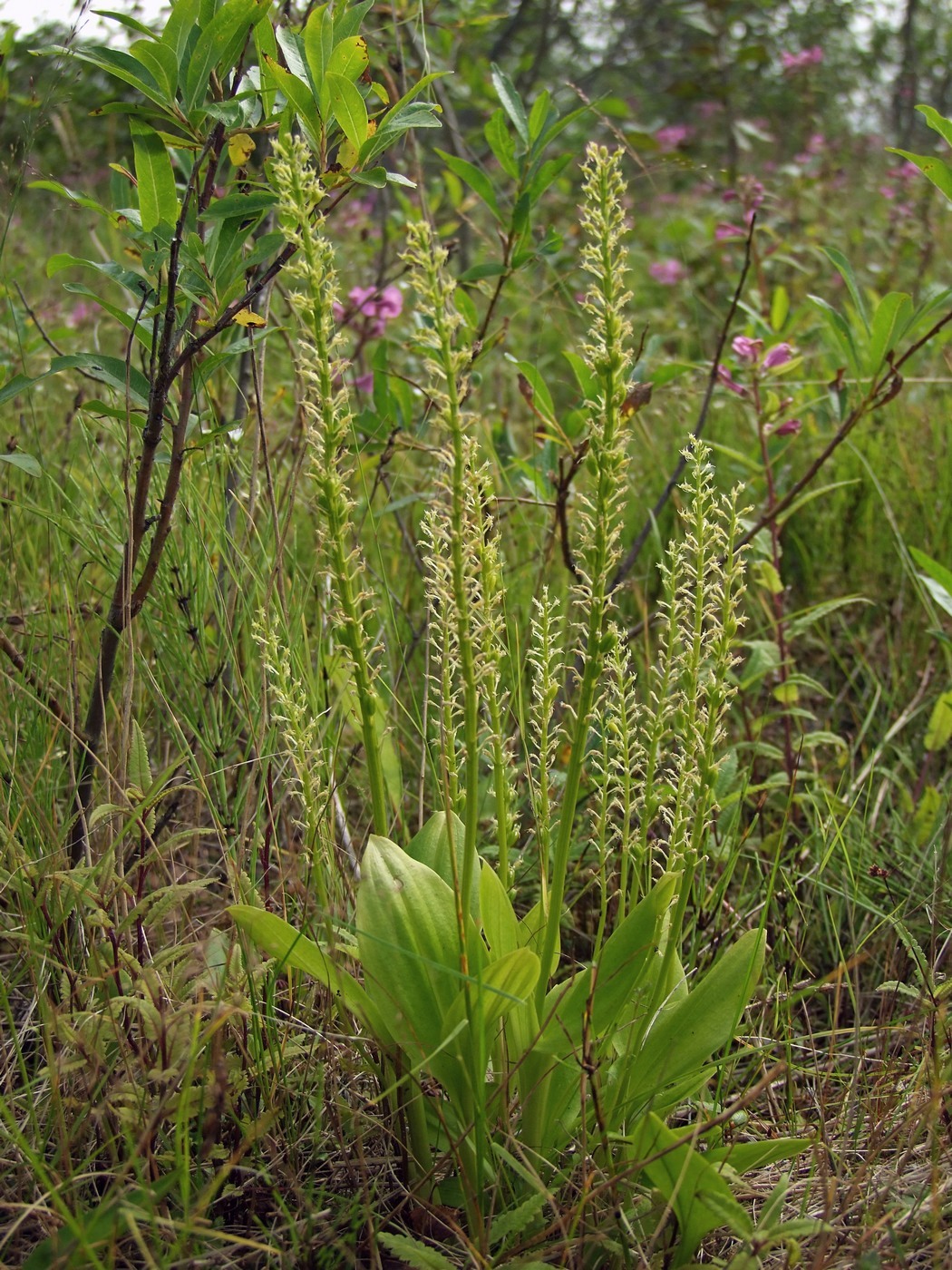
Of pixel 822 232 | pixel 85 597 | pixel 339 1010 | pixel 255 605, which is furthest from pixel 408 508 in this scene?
pixel 822 232

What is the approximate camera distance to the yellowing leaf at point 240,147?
61.7 inches

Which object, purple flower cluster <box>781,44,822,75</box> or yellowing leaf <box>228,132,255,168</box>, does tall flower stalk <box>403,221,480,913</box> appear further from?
purple flower cluster <box>781,44,822,75</box>

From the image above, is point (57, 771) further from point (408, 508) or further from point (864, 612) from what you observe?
point (864, 612)

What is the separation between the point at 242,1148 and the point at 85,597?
155 centimetres

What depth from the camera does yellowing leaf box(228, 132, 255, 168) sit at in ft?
5.14

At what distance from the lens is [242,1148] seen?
3.52ft

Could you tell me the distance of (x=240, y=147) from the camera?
62.4 inches

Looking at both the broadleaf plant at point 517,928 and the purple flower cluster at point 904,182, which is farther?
the purple flower cluster at point 904,182

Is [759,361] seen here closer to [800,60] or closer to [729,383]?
→ [729,383]

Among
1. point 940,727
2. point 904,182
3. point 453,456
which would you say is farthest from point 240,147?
point 904,182

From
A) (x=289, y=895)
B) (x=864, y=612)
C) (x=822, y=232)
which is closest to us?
(x=289, y=895)

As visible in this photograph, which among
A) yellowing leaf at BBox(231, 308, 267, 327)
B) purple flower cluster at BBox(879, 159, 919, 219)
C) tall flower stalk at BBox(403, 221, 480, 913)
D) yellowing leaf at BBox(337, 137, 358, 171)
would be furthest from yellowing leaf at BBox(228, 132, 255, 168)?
purple flower cluster at BBox(879, 159, 919, 219)

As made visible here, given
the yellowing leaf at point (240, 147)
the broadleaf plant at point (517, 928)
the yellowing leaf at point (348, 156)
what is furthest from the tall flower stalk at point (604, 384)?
the yellowing leaf at point (240, 147)

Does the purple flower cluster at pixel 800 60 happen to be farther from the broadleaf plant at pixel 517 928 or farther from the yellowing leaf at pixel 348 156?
the broadleaf plant at pixel 517 928
